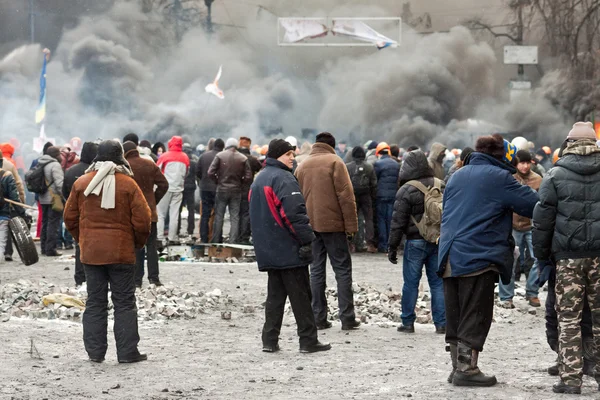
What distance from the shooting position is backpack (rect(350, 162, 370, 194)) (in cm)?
1672

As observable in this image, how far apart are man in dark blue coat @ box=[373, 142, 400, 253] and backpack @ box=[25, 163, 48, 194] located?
5363mm

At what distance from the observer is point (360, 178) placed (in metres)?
16.7

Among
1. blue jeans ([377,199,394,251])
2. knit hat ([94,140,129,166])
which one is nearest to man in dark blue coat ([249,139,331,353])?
knit hat ([94,140,129,166])

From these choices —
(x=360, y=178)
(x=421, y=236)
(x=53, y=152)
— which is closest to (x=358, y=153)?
(x=360, y=178)

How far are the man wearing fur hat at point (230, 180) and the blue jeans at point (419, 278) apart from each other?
7.77m

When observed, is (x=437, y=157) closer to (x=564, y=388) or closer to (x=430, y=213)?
(x=430, y=213)

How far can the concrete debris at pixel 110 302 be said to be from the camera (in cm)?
1023

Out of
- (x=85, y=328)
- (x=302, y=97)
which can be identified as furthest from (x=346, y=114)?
(x=85, y=328)

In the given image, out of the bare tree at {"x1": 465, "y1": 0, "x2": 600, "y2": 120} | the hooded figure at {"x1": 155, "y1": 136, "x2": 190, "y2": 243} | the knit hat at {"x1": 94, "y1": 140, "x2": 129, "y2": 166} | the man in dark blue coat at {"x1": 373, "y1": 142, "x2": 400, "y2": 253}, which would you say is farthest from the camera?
the bare tree at {"x1": 465, "y1": 0, "x2": 600, "y2": 120}

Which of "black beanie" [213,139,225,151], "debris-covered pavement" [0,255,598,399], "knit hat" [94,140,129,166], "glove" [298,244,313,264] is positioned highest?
"black beanie" [213,139,225,151]

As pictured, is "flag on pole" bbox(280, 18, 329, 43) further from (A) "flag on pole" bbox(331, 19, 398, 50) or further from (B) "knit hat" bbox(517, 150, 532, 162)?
(B) "knit hat" bbox(517, 150, 532, 162)

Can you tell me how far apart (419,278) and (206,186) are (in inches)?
348

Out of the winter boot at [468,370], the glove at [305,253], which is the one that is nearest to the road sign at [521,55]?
the glove at [305,253]

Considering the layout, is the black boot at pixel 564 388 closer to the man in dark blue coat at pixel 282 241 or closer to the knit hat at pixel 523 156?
the man in dark blue coat at pixel 282 241
